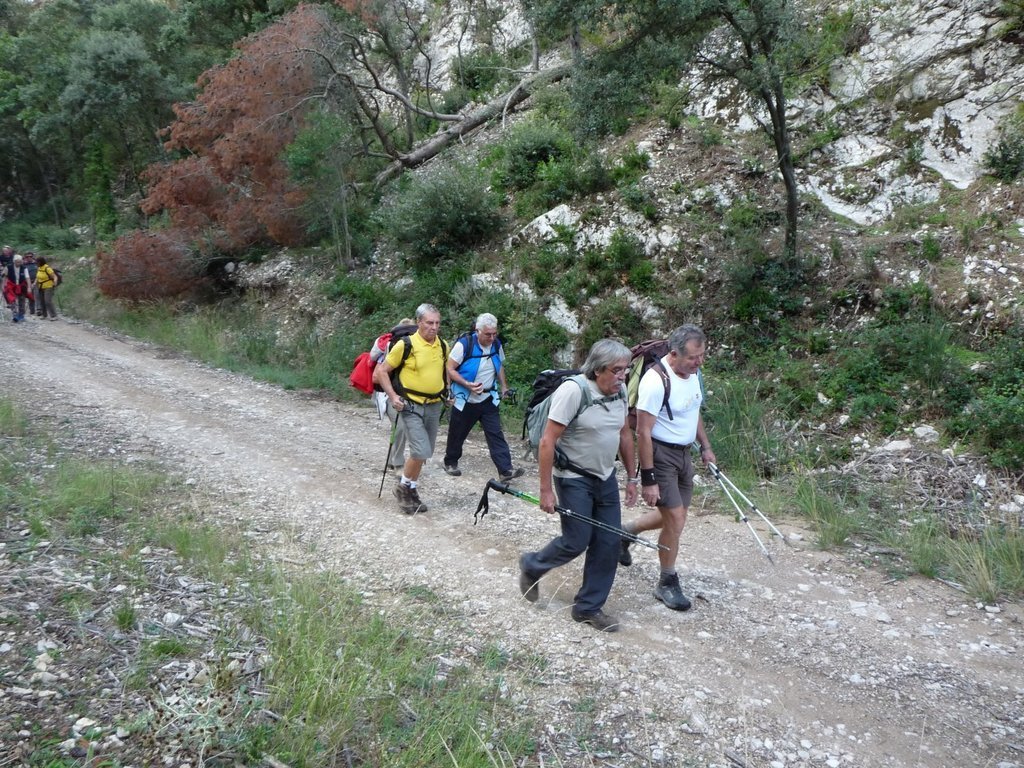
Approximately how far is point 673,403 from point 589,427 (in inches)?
27.8

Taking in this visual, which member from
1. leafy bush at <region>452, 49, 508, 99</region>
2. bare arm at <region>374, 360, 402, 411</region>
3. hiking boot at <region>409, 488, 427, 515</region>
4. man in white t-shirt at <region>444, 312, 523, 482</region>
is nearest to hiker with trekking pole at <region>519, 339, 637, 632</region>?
hiking boot at <region>409, 488, 427, 515</region>

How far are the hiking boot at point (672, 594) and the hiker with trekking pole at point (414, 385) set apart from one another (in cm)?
249

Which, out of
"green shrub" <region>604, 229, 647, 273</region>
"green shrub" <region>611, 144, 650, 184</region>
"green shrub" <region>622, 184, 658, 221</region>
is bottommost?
"green shrub" <region>604, 229, 647, 273</region>

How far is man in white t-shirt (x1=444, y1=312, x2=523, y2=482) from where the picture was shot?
7.66 meters

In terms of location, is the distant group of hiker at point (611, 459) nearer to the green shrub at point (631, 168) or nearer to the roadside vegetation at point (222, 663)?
the roadside vegetation at point (222, 663)

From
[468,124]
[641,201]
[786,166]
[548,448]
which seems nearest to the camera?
[548,448]

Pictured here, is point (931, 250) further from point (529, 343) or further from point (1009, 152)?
point (529, 343)

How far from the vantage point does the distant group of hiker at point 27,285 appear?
17266 millimetres

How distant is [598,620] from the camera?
4.88 meters

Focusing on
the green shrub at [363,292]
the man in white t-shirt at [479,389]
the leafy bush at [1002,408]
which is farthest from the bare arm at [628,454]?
the green shrub at [363,292]

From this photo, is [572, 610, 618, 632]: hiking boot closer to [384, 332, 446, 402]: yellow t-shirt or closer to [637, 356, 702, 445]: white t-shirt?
[637, 356, 702, 445]: white t-shirt

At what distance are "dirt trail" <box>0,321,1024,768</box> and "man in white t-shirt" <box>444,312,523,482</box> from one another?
1.16 feet

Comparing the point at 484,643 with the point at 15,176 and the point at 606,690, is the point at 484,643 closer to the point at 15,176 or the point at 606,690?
the point at 606,690

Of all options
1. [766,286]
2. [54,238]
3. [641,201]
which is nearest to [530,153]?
[641,201]
